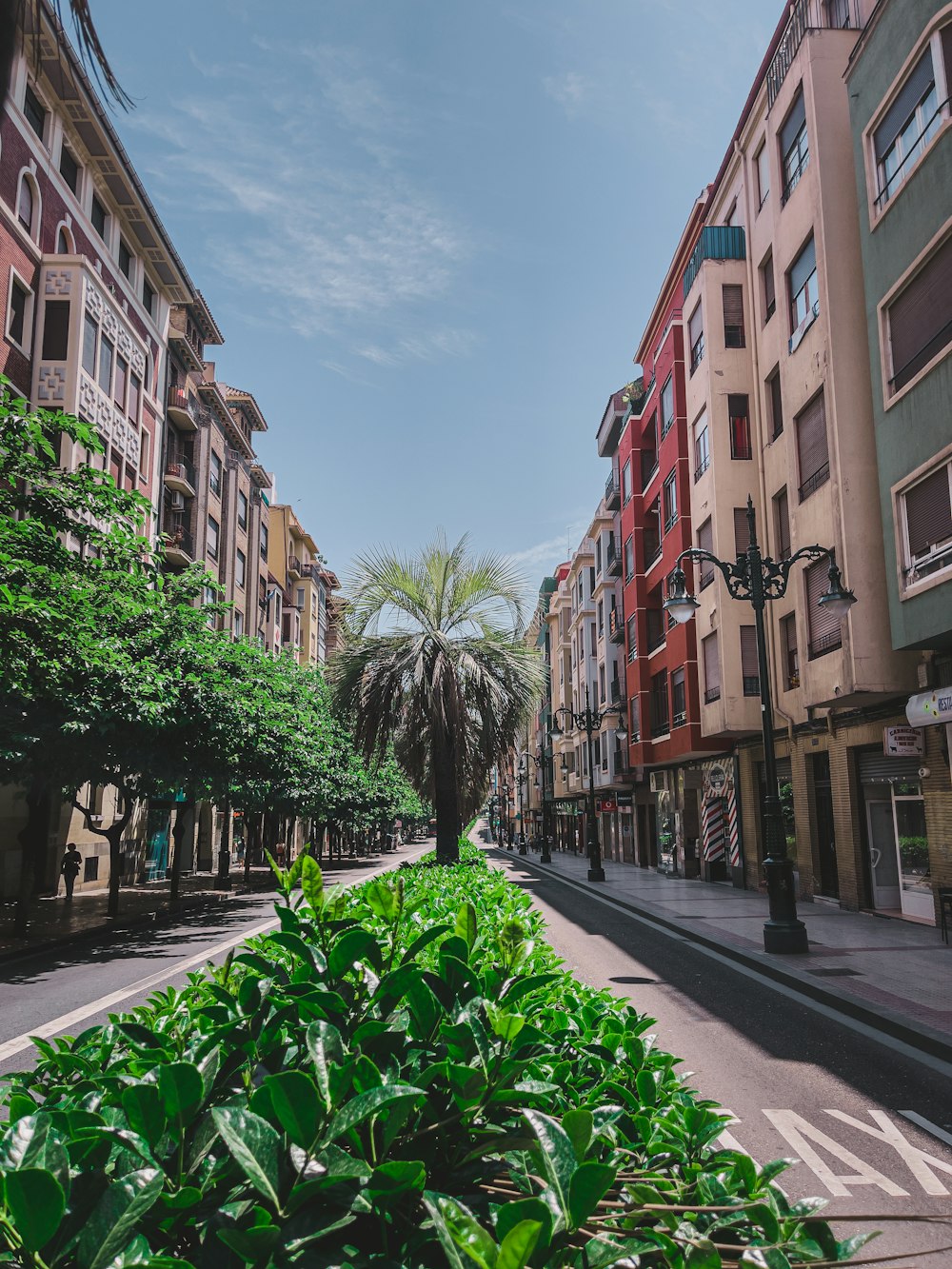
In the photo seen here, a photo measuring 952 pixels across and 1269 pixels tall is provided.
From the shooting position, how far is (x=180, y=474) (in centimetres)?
3991

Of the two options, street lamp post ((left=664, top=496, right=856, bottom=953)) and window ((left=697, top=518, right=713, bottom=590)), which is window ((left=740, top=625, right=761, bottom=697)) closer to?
window ((left=697, top=518, right=713, bottom=590))

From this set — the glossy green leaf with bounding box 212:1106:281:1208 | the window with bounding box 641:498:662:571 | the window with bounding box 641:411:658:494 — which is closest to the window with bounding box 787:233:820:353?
the window with bounding box 641:411:658:494

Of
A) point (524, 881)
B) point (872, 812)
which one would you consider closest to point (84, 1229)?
point (872, 812)

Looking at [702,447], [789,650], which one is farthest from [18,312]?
[789,650]

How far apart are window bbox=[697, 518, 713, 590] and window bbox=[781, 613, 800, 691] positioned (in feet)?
13.8

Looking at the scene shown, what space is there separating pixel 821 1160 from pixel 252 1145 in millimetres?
5631

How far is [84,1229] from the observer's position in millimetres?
1254

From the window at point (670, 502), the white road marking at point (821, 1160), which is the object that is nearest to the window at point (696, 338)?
the window at point (670, 502)

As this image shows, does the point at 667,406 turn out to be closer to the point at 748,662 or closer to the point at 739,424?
the point at 739,424

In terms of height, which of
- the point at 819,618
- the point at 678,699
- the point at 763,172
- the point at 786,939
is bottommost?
the point at 786,939

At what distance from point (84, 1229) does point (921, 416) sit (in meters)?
17.1

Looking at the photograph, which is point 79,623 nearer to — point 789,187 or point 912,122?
point 912,122

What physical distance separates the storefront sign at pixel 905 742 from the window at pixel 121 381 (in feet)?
86.8

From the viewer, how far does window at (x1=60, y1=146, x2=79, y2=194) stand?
28.9 m
